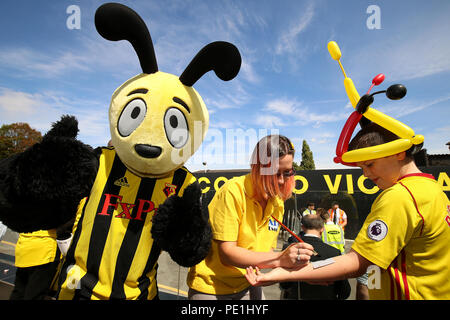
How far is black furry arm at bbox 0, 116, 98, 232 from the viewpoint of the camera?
3.30 feet

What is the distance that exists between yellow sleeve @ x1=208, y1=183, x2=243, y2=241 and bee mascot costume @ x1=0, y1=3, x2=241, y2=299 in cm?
8

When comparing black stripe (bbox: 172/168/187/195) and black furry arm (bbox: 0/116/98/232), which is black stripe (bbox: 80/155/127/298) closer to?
black furry arm (bbox: 0/116/98/232)

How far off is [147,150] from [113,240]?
1.86ft

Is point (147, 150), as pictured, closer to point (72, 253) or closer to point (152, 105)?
point (152, 105)

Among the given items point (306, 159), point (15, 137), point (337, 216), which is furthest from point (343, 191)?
point (15, 137)

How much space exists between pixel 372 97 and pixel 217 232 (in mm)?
1240

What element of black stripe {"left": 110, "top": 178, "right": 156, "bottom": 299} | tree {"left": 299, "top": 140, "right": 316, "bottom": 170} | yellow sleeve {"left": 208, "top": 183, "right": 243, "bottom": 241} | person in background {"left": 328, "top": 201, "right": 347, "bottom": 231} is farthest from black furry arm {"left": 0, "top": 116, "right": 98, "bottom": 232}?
tree {"left": 299, "top": 140, "right": 316, "bottom": 170}

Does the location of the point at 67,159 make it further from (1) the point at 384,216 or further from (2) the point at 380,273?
(2) the point at 380,273

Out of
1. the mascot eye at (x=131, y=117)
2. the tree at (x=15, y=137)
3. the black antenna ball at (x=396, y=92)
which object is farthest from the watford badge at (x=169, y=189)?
the tree at (x=15, y=137)

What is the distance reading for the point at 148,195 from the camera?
4.53 feet

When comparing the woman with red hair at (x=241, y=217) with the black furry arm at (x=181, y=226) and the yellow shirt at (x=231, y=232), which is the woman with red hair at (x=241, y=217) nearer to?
the yellow shirt at (x=231, y=232)

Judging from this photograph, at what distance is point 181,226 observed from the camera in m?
1.26

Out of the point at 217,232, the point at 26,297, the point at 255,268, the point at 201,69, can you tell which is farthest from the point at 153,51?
the point at 26,297
